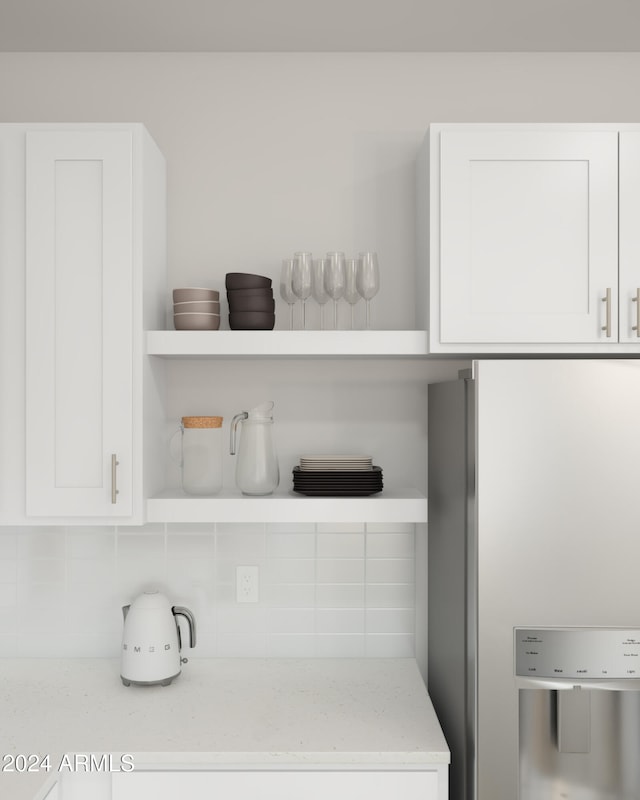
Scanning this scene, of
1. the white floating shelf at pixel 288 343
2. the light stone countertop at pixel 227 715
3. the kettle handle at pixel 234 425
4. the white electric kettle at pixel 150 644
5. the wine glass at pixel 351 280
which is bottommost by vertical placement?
the light stone countertop at pixel 227 715

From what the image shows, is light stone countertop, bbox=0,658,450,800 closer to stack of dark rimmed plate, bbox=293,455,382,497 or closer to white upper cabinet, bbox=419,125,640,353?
stack of dark rimmed plate, bbox=293,455,382,497

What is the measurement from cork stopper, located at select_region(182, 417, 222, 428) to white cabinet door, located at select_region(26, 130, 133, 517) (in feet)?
0.67

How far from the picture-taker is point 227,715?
68.6 inches

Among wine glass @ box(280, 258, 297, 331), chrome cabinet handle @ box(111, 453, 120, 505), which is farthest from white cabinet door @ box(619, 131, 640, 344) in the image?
chrome cabinet handle @ box(111, 453, 120, 505)

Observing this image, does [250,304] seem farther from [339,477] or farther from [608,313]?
[608,313]

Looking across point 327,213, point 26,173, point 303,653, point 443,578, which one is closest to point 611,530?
point 443,578

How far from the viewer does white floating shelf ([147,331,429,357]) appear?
1.82m

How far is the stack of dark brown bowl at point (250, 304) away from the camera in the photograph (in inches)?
74.8

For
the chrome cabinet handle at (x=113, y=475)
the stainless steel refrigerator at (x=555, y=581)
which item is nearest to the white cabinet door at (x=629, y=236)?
the stainless steel refrigerator at (x=555, y=581)

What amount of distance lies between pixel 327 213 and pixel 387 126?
13.0 inches

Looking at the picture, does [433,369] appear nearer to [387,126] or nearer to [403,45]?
[387,126]

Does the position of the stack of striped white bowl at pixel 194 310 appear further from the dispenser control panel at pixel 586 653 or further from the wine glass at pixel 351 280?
the dispenser control panel at pixel 586 653

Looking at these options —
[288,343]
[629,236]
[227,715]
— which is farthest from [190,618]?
[629,236]

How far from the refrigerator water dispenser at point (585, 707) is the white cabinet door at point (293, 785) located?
0.85 feet
